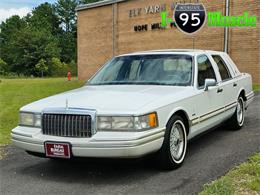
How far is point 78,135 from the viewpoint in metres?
4.33

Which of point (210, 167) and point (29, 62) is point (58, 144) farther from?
point (29, 62)

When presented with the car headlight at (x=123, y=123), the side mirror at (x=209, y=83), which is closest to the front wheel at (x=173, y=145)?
the car headlight at (x=123, y=123)

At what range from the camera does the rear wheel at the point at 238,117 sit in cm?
731

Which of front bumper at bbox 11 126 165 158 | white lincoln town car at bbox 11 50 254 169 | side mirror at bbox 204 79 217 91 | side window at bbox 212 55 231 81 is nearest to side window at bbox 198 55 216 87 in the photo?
white lincoln town car at bbox 11 50 254 169

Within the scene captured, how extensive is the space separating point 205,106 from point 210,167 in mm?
1178

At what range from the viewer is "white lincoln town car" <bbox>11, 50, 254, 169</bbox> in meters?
4.25

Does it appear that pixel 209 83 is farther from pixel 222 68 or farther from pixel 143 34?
pixel 143 34

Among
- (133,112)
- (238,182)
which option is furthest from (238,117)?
(133,112)

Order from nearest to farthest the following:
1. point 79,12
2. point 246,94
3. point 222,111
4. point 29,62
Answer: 1. point 222,111
2. point 246,94
3. point 79,12
4. point 29,62

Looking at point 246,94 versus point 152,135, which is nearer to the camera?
point 152,135

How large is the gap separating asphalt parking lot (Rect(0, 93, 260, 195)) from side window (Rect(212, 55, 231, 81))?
1.41m

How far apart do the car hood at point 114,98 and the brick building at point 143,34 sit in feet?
39.1

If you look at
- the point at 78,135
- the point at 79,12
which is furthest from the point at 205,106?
the point at 79,12

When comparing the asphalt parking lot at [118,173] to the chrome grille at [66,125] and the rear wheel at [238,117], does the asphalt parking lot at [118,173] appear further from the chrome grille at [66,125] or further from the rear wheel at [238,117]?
the rear wheel at [238,117]
